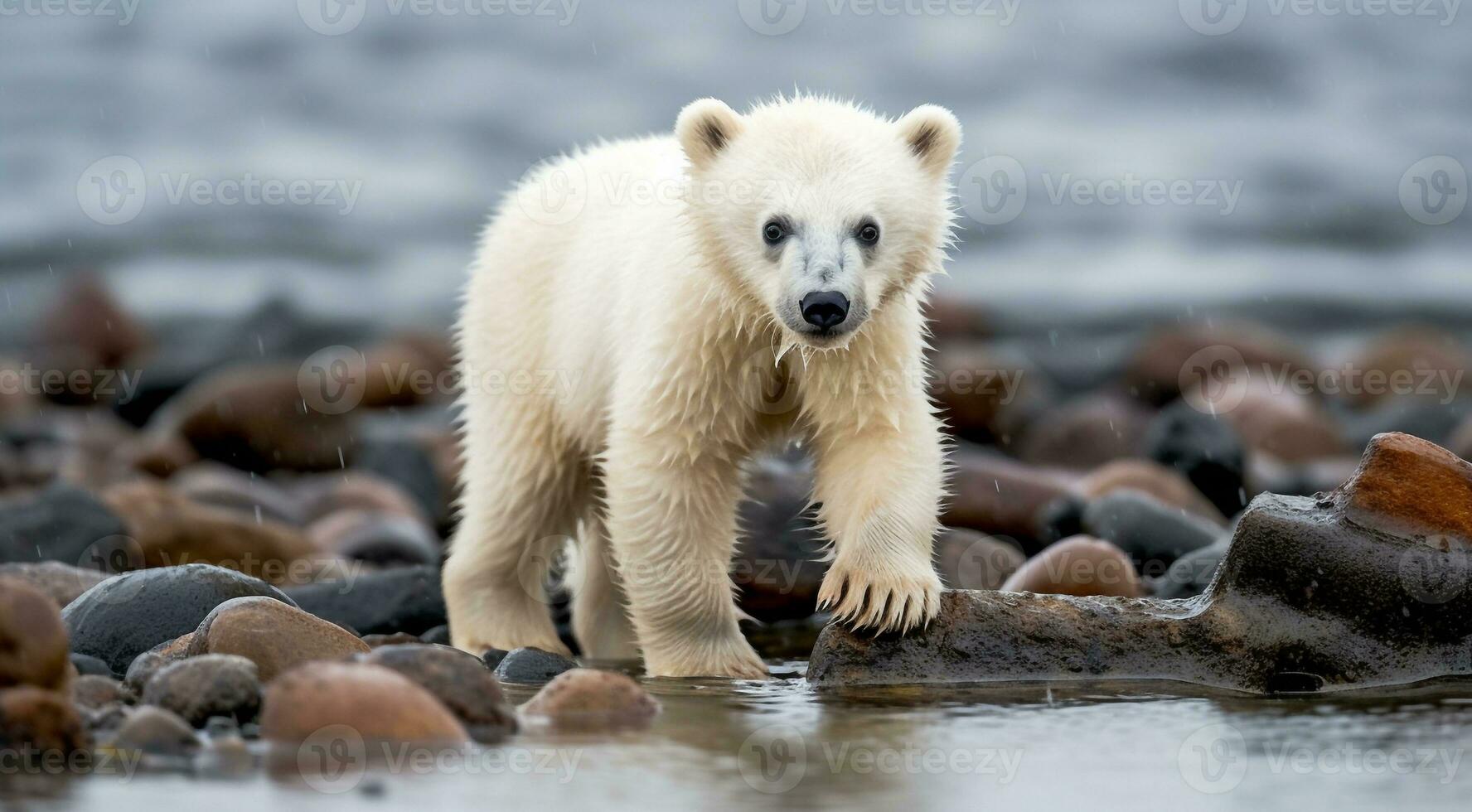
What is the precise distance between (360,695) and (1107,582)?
380 cm

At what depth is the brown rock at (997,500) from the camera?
10195 mm

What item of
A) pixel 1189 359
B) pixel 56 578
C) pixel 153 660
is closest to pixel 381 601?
pixel 56 578

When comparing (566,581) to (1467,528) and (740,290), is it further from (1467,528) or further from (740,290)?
(1467,528)

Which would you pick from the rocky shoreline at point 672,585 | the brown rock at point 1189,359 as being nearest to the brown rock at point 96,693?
the rocky shoreline at point 672,585

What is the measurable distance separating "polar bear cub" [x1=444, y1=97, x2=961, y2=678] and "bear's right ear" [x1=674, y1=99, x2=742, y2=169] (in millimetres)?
10

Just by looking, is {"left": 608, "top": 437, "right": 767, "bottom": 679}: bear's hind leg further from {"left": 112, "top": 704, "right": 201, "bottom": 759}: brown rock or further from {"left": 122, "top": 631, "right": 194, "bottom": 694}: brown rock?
{"left": 112, "top": 704, "right": 201, "bottom": 759}: brown rock

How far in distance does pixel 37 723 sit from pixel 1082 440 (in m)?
10.7

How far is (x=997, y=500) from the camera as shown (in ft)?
33.6

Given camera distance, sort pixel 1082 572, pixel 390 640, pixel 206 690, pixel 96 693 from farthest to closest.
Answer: pixel 1082 572 → pixel 390 640 → pixel 96 693 → pixel 206 690

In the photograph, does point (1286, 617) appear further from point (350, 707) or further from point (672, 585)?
point (350, 707)

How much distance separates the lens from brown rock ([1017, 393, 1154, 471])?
14.1 m

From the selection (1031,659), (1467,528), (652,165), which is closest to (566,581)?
(652,165)

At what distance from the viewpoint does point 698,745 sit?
5078 millimetres

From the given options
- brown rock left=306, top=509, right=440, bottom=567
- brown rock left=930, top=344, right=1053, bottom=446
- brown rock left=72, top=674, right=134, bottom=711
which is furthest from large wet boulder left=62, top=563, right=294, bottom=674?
brown rock left=930, top=344, right=1053, bottom=446
